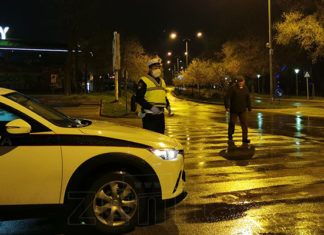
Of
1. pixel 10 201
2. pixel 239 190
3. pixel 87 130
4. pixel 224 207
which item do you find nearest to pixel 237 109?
pixel 239 190

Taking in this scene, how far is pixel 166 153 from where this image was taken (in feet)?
14.2

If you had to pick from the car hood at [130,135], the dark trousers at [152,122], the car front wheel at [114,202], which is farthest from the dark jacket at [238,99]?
the car front wheel at [114,202]

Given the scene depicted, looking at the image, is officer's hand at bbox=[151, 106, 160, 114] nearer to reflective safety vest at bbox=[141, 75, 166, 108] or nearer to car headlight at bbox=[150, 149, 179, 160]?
reflective safety vest at bbox=[141, 75, 166, 108]

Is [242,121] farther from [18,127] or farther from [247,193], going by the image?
[18,127]

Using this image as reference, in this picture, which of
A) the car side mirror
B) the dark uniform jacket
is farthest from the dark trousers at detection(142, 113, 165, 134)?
the car side mirror

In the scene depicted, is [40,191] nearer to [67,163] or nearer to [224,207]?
[67,163]

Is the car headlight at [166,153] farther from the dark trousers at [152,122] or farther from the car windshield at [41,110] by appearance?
the dark trousers at [152,122]

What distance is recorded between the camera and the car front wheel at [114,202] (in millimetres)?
4020

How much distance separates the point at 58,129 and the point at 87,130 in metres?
0.33

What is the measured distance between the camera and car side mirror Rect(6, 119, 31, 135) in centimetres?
378

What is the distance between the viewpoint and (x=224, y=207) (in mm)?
5105

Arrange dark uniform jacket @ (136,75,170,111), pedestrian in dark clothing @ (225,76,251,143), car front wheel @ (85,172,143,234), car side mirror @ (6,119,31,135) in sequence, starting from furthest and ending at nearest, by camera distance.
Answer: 1. pedestrian in dark clothing @ (225,76,251,143)
2. dark uniform jacket @ (136,75,170,111)
3. car front wheel @ (85,172,143,234)
4. car side mirror @ (6,119,31,135)

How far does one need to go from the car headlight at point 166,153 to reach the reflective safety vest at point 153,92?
1901mm

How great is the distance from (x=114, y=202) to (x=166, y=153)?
814 millimetres
